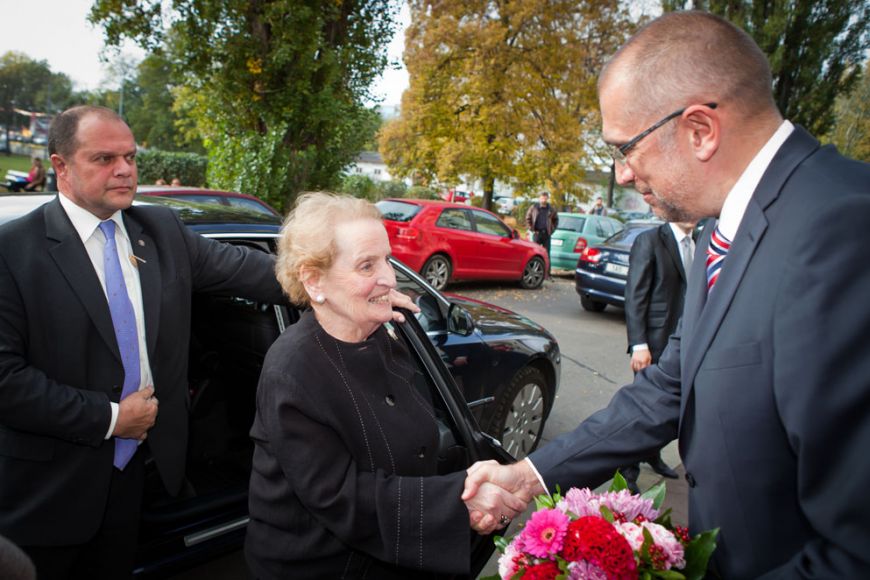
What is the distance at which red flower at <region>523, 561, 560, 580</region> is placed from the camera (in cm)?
127

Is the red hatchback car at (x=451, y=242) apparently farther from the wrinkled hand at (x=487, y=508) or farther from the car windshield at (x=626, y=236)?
the wrinkled hand at (x=487, y=508)

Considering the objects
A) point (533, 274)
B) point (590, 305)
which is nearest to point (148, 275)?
point (590, 305)

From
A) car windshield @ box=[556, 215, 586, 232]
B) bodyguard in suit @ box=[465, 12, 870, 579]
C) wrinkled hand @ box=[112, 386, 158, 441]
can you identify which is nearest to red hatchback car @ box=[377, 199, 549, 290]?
car windshield @ box=[556, 215, 586, 232]

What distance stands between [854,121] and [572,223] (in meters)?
25.2

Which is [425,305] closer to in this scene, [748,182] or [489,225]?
[748,182]

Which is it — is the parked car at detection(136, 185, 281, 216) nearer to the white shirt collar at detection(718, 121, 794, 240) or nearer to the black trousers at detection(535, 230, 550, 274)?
the white shirt collar at detection(718, 121, 794, 240)

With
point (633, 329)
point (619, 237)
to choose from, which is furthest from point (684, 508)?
point (619, 237)

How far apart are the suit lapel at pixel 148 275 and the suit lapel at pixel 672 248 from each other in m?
3.28

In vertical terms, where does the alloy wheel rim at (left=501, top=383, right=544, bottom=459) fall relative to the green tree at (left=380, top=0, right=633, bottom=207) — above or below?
below

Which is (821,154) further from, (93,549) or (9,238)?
(93,549)

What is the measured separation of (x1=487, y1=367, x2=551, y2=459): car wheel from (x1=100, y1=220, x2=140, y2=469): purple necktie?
2450 mm

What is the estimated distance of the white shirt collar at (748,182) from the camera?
1354 mm

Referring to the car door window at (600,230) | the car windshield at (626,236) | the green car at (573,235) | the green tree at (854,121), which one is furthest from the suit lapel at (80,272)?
the green tree at (854,121)

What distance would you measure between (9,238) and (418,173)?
898 inches
